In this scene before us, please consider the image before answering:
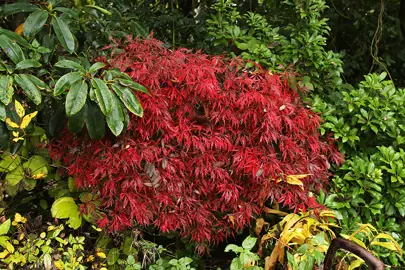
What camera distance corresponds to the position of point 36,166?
7.79 ft

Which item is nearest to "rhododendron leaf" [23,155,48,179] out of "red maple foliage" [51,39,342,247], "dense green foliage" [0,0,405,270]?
"dense green foliage" [0,0,405,270]

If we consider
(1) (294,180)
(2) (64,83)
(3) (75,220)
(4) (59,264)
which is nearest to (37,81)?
(2) (64,83)

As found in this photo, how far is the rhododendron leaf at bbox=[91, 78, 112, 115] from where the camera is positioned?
190 cm

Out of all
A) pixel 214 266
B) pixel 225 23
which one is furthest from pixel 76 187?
pixel 225 23

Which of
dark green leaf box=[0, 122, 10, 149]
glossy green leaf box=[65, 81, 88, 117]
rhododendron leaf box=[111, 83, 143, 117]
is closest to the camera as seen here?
glossy green leaf box=[65, 81, 88, 117]

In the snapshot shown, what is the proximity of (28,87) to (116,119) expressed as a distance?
40cm

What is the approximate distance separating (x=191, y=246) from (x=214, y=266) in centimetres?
34

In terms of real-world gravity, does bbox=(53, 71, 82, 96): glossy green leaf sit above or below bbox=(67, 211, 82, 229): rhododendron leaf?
above

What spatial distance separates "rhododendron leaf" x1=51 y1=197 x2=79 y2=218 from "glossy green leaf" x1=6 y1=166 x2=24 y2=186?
0.25 metres

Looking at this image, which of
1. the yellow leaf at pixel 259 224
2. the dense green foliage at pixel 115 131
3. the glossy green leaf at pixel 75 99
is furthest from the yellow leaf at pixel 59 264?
the yellow leaf at pixel 259 224

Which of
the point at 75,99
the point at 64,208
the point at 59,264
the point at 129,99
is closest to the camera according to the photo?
the point at 75,99

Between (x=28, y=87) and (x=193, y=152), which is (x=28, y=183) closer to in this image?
(x=28, y=87)

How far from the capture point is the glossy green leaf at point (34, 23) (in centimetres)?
217

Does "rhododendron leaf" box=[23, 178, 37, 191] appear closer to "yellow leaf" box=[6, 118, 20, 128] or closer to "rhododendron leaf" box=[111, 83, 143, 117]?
"yellow leaf" box=[6, 118, 20, 128]
